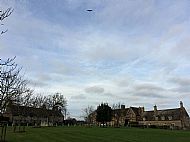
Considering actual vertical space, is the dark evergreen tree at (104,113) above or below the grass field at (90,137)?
above

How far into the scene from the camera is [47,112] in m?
104

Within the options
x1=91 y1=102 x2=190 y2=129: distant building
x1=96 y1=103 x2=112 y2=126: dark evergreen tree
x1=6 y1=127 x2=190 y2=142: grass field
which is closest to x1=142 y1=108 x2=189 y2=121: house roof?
x1=91 y1=102 x2=190 y2=129: distant building

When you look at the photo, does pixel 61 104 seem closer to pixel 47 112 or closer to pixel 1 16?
pixel 47 112

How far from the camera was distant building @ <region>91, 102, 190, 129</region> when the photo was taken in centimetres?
11238

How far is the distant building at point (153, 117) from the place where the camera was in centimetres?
11238

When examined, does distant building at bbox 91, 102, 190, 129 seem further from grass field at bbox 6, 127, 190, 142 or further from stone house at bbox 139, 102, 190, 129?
grass field at bbox 6, 127, 190, 142

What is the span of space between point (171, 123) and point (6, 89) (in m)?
98.7

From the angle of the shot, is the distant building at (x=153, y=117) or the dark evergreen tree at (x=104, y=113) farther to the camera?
the distant building at (x=153, y=117)

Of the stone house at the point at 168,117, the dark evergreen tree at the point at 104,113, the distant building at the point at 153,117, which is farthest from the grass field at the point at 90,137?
the stone house at the point at 168,117

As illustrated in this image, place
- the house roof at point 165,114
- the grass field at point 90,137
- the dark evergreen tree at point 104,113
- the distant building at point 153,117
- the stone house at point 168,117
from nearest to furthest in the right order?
1. the grass field at point 90,137
2. the dark evergreen tree at point 104,113
3. the stone house at point 168,117
4. the distant building at point 153,117
5. the house roof at point 165,114

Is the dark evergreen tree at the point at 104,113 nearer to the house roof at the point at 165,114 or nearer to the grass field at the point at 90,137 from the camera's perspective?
the house roof at the point at 165,114

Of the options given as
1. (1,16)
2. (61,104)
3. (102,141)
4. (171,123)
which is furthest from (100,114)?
(1,16)

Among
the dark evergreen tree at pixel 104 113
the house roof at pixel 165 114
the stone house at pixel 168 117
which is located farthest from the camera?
the house roof at pixel 165 114

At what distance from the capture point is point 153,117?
124m
